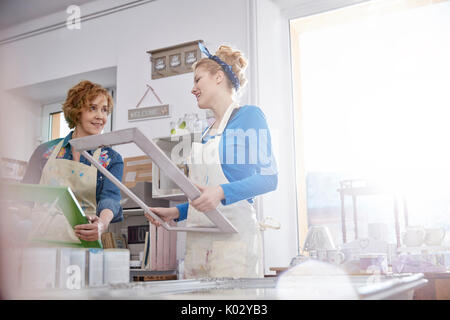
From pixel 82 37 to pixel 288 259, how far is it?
6.47 feet

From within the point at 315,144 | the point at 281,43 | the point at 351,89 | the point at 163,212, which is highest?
the point at 281,43

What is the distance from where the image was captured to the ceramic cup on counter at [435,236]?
6.19ft

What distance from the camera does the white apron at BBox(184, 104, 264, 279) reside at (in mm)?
1040

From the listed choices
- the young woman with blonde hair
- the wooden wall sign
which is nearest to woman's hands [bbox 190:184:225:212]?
the young woman with blonde hair

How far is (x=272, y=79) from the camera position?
2475 millimetres

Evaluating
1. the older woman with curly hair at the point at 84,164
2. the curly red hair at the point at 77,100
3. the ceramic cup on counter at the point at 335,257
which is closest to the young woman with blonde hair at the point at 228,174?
the older woman with curly hair at the point at 84,164

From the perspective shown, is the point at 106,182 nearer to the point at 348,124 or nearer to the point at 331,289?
the point at 331,289

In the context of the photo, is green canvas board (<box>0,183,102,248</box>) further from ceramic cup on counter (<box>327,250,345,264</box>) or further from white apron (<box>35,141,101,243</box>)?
ceramic cup on counter (<box>327,250,345,264</box>)

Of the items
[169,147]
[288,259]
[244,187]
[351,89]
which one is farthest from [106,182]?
[351,89]

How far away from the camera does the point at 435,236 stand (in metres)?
1.90

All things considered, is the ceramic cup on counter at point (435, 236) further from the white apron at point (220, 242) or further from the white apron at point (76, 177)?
the white apron at point (76, 177)

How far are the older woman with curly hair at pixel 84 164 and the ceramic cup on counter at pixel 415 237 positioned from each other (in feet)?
3.90

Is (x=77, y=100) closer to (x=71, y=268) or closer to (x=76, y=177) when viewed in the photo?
(x=76, y=177)

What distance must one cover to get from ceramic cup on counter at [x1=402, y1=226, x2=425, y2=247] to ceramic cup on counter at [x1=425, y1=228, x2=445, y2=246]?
24 mm
